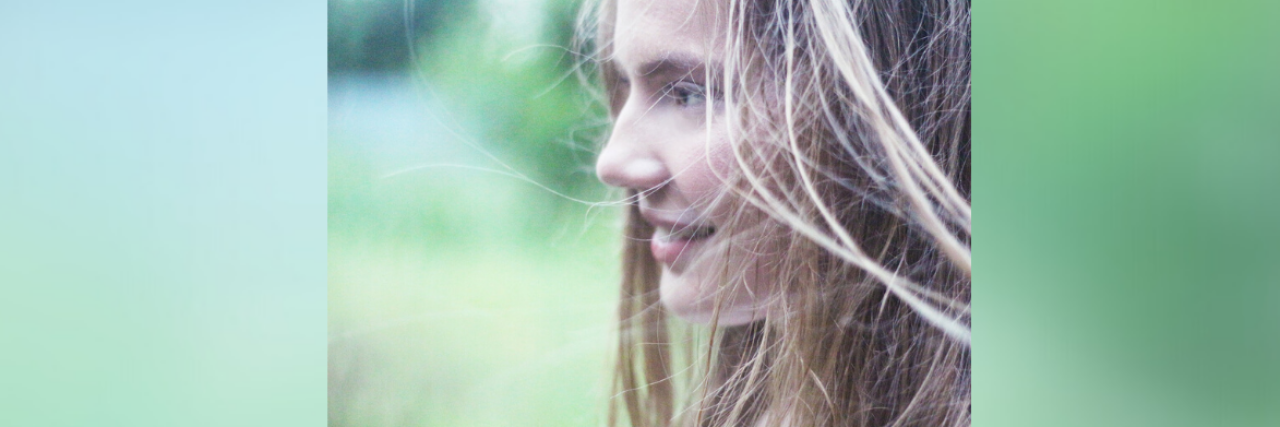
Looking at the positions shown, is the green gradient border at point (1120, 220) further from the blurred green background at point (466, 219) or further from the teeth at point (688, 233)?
the blurred green background at point (466, 219)

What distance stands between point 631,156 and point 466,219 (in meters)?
0.29

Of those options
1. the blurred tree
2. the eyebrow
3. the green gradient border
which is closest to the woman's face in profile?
the eyebrow

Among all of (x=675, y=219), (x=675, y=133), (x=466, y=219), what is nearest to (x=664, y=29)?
(x=675, y=133)

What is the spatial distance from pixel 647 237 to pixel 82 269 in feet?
3.05

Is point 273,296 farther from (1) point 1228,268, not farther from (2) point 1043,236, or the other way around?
(1) point 1228,268

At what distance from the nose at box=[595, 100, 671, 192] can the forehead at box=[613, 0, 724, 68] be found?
0.27ft

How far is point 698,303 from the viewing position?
3.94ft

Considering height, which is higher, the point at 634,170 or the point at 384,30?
the point at 384,30

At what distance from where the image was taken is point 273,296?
1217mm

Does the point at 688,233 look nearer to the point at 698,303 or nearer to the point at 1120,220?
the point at 698,303

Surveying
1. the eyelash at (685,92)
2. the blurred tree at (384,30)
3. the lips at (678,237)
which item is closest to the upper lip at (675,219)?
the lips at (678,237)

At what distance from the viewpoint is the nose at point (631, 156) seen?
119 cm

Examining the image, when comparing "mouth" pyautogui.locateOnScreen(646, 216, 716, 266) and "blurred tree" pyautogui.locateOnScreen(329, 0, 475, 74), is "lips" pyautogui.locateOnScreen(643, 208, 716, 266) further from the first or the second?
"blurred tree" pyautogui.locateOnScreen(329, 0, 475, 74)

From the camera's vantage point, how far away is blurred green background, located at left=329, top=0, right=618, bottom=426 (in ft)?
3.92
